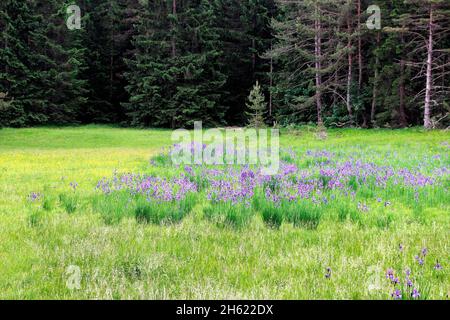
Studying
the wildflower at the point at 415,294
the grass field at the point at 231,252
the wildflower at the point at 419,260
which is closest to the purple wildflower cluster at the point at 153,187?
the grass field at the point at 231,252

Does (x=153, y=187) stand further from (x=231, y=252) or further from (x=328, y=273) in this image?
(x=328, y=273)

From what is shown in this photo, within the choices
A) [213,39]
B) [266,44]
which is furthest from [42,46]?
[266,44]

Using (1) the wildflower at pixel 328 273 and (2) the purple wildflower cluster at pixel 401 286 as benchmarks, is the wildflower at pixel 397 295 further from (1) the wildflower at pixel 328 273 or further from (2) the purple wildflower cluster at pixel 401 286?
(1) the wildflower at pixel 328 273

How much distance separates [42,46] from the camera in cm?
4984

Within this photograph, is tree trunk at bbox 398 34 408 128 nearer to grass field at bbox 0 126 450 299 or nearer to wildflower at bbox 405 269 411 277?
grass field at bbox 0 126 450 299

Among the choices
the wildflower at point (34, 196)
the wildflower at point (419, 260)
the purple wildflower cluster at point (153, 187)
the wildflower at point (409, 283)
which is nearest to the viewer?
the wildflower at point (409, 283)

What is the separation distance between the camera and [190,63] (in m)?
48.8

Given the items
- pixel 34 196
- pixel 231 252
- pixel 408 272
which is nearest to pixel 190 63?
pixel 34 196

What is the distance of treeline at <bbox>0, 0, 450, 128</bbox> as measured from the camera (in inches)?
1588

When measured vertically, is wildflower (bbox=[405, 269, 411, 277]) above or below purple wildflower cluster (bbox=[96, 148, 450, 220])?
below

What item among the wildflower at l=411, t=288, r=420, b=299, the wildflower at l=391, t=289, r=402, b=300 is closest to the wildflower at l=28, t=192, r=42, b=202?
the wildflower at l=391, t=289, r=402, b=300

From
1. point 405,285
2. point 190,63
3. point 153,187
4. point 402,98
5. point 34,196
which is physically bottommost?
point 405,285

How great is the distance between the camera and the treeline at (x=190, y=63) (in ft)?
132

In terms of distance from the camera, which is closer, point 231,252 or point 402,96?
point 231,252
